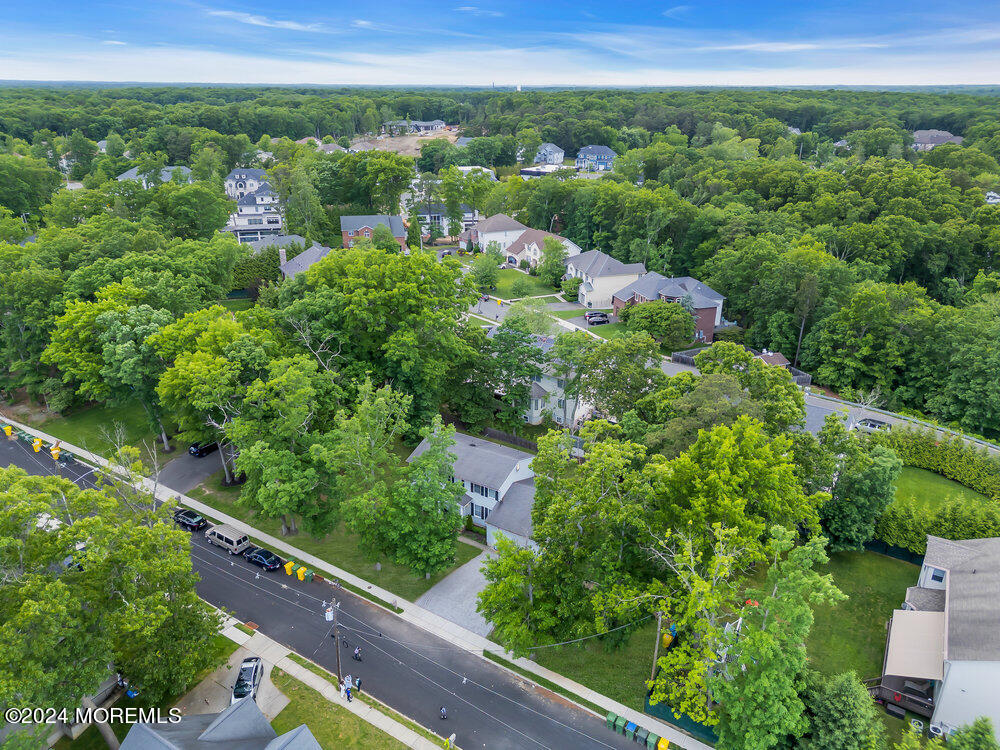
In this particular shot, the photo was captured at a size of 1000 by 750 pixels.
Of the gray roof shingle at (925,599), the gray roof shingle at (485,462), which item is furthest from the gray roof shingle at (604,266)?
the gray roof shingle at (925,599)

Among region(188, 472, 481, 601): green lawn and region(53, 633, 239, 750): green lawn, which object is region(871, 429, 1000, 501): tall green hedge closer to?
region(188, 472, 481, 601): green lawn

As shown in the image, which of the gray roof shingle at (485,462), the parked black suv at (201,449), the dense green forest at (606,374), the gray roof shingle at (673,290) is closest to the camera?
the dense green forest at (606,374)

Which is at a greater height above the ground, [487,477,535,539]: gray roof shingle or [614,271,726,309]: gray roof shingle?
[614,271,726,309]: gray roof shingle

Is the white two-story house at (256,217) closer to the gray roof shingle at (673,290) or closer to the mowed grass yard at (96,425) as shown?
the mowed grass yard at (96,425)

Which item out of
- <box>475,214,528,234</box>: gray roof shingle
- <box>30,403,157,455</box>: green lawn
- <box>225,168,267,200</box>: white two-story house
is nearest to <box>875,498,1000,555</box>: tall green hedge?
<box>30,403,157,455</box>: green lawn

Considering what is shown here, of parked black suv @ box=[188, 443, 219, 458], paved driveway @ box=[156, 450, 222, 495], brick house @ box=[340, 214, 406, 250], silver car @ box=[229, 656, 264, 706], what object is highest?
brick house @ box=[340, 214, 406, 250]
